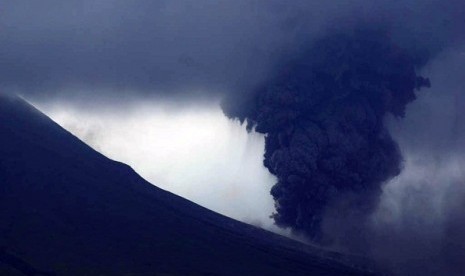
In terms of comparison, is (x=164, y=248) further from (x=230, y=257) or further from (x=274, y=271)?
(x=274, y=271)

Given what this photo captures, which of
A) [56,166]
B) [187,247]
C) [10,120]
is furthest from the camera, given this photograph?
[10,120]

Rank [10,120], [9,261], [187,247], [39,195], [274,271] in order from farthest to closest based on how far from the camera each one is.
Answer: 1. [10,120]
2. [39,195]
3. [187,247]
4. [274,271]
5. [9,261]

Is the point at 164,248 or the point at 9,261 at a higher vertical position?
the point at 164,248

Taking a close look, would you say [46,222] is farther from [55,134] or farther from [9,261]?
[55,134]

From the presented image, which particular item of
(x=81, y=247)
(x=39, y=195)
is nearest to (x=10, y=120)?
(x=39, y=195)

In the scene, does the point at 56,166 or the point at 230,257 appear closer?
the point at 230,257

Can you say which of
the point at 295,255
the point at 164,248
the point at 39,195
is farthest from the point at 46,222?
the point at 295,255

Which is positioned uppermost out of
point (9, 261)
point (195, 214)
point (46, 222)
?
point (195, 214)
